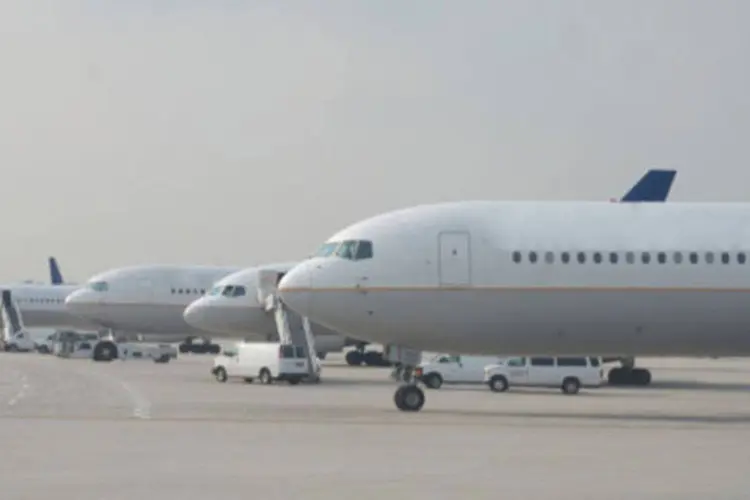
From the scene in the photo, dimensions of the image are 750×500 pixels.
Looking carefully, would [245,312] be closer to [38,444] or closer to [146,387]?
[146,387]

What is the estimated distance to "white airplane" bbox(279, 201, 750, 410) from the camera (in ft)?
108

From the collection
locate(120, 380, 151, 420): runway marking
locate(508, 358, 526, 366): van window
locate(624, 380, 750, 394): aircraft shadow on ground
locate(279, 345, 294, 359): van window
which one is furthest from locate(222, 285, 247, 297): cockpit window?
locate(624, 380, 750, 394): aircraft shadow on ground

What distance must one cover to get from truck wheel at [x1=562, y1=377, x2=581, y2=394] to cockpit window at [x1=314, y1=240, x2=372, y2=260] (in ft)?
50.9

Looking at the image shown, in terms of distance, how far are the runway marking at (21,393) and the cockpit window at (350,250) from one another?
9443 millimetres

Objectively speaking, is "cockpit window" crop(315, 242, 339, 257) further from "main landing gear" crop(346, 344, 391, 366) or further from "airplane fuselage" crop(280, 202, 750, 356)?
"main landing gear" crop(346, 344, 391, 366)

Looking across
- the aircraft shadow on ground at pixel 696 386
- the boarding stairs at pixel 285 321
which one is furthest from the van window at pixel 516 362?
the boarding stairs at pixel 285 321

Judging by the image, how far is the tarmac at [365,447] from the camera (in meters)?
17.8

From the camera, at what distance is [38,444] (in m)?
23.5

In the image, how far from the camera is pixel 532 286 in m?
32.9

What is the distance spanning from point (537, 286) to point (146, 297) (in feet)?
167

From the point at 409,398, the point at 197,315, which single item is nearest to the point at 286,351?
the point at 197,315

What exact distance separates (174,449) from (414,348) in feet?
39.1

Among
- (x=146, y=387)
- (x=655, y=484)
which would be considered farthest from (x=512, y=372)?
(x=655, y=484)

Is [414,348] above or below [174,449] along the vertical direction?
above
